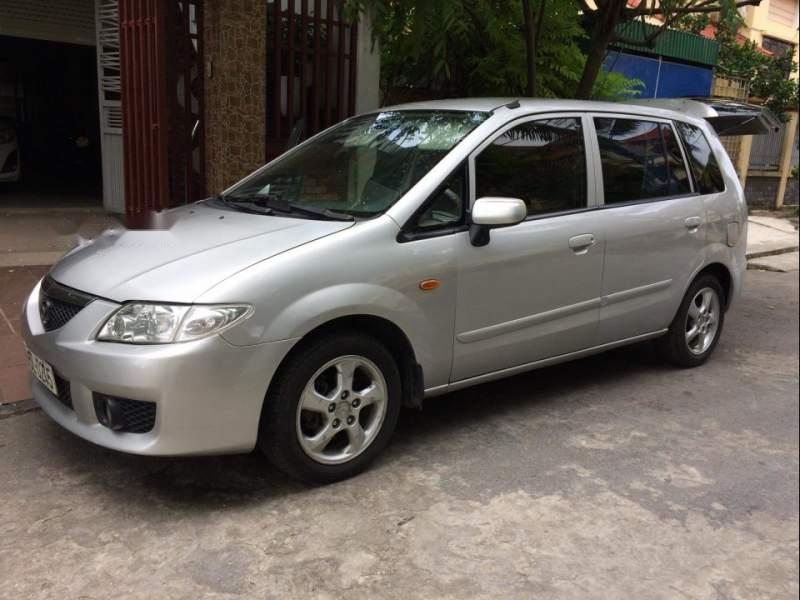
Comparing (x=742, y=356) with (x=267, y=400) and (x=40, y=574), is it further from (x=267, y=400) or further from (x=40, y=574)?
(x=40, y=574)

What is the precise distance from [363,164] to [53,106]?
11.8 metres

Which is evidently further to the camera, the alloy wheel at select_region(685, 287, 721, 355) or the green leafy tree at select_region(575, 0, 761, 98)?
the green leafy tree at select_region(575, 0, 761, 98)

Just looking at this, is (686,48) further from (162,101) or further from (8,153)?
(8,153)

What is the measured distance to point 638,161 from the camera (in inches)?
185

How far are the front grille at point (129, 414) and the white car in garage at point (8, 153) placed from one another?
8283mm

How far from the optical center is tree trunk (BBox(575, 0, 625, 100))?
273 inches

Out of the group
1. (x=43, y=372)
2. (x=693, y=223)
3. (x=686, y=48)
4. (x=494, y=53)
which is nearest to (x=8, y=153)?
(x=494, y=53)

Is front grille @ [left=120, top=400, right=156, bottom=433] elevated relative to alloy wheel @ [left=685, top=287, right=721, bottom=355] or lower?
elevated

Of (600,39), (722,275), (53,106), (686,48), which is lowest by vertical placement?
(722,275)

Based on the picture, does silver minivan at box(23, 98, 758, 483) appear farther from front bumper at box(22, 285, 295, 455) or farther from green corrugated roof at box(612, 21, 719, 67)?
green corrugated roof at box(612, 21, 719, 67)

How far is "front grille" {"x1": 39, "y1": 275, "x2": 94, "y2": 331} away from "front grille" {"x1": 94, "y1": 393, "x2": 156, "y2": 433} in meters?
0.42

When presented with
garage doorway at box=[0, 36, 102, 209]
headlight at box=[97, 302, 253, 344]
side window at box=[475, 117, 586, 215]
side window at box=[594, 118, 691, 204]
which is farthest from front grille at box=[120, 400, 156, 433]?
garage doorway at box=[0, 36, 102, 209]

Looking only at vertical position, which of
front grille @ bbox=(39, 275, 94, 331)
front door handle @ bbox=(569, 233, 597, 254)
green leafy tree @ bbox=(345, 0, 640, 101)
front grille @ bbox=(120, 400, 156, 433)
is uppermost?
green leafy tree @ bbox=(345, 0, 640, 101)

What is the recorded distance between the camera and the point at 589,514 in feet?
10.6
